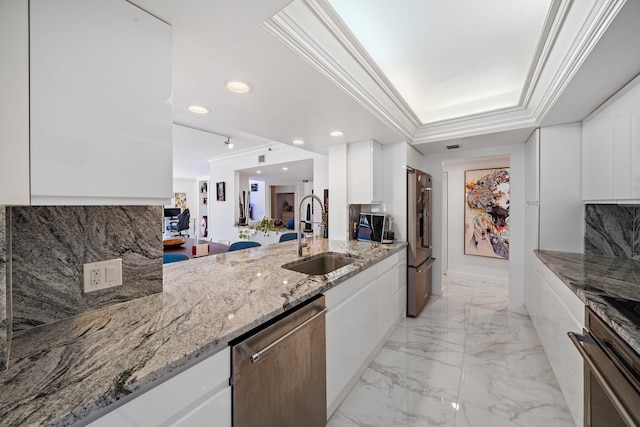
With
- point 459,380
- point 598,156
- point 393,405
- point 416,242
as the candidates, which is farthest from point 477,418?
point 598,156

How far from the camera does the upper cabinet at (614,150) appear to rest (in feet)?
4.72

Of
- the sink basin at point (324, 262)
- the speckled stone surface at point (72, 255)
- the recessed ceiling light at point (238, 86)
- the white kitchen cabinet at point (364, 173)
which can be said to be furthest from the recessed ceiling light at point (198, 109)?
the white kitchen cabinet at point (364, 173)

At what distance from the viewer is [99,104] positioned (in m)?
0.81

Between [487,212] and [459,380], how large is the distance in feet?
9.93

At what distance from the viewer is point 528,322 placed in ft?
8.83

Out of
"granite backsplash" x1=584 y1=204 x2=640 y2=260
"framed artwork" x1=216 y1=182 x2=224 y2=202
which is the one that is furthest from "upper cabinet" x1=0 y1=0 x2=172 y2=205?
"framed artwork" x1=216 y1=182 x2=224 y2=202

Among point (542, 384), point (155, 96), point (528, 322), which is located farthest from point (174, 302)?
point (528, 322)

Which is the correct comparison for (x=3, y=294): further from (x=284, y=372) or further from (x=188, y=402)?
(x=284, y=372)

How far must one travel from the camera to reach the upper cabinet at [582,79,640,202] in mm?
1438

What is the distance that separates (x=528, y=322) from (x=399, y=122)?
2600 mm

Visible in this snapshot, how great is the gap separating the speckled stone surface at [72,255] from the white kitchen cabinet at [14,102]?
31 cm

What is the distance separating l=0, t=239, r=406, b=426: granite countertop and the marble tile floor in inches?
38.4

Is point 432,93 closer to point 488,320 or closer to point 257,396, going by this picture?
point 488,320

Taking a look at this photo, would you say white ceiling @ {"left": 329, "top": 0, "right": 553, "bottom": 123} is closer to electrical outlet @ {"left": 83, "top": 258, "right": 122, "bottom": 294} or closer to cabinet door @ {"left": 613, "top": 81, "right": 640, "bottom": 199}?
cabinet door @ {"left": 613, "top": 81, "right": 640, "bottom": 199}
